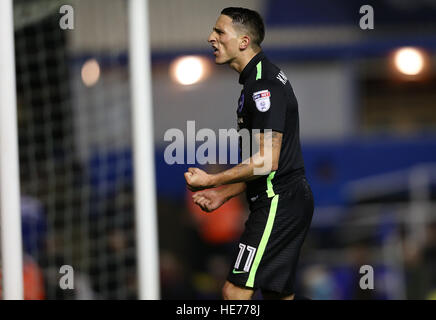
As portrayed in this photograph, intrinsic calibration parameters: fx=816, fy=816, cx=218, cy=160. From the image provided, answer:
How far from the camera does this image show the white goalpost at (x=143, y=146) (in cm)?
558

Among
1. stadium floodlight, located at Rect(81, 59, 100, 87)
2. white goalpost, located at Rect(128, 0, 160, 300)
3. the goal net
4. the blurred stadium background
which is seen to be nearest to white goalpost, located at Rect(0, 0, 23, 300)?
white goalpost, located at Rect(128, 0, 160, 300)

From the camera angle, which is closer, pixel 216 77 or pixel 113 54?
pixel 113 54

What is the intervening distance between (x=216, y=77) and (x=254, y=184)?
31.3 feet

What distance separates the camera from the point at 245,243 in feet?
11.0

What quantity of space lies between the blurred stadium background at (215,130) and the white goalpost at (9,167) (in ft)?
3.77

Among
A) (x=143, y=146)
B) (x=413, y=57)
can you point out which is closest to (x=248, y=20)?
(x=143, y=146)

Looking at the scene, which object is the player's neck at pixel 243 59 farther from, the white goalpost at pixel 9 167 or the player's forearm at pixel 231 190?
the white goalpost at pixel 9 167

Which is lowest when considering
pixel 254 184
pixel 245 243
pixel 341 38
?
pixel 245 243

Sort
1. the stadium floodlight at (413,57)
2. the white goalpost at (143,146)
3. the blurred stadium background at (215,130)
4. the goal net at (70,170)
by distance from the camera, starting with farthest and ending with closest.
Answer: the stadium floodlight at (413,57), the blurred stadium background at (215,130), the goal net at (70,170), the white goalpost at (143,146)

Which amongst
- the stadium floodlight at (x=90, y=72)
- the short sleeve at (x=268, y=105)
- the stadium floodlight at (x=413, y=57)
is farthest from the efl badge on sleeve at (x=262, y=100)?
the stadium floodlight at (x=413, y=57)

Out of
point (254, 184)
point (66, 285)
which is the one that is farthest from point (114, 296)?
point (254, 184)

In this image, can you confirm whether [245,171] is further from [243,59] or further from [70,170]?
[70,170]

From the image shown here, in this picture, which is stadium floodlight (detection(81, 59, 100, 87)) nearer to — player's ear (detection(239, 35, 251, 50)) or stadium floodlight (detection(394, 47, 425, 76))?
stadium floodlight (detection(394, 47, 425, 76))
